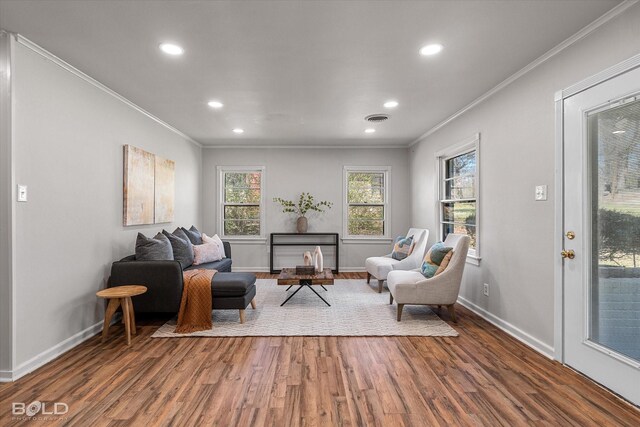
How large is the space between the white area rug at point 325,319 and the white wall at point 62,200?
0.83 m

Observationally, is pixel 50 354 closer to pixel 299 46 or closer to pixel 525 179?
pixel 299 46

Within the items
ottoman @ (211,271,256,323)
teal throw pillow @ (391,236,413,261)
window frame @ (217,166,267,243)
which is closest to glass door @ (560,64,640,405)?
teal throw pillow @ (391,236,413,261)

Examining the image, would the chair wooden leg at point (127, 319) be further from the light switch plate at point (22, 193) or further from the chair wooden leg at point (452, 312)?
the chair wooden leg at point (452, 312)

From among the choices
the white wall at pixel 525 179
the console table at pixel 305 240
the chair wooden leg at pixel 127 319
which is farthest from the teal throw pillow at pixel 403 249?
the chair wooden leg at pixel 127 319

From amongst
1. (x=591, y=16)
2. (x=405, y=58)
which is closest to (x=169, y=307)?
(x=405, y=58)

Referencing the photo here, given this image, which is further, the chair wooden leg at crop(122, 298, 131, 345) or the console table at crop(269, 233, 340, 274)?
the console table at crop(269, 233, 340, 274)

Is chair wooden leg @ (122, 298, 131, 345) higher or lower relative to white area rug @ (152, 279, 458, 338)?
higher

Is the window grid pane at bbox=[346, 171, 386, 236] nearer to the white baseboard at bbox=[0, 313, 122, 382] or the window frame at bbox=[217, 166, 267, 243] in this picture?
the window frame at bbox=[217, 166, 267, 243]

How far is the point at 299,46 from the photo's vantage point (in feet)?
8.52

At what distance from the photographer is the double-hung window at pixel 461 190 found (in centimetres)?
408

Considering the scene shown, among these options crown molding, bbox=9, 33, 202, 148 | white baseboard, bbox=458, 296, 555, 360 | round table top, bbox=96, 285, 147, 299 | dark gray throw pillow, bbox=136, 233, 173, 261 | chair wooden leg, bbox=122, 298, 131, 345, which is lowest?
white baseboard, bbox=458, 296, 555, 360

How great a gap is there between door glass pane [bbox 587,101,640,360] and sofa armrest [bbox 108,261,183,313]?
3.52 m

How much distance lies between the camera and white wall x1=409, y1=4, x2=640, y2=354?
2.37 meters
